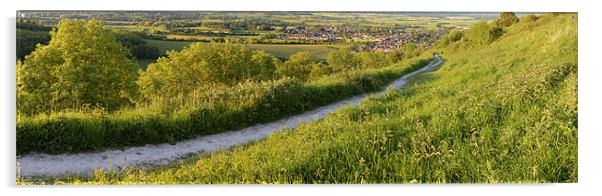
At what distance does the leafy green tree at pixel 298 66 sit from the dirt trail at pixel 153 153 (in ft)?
1.82

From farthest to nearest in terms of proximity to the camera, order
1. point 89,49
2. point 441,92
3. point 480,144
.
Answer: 1. point 441,92
2. point 89,49
3. point 480,144

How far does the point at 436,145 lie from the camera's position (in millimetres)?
5223

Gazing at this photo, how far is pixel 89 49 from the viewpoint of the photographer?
5996mm

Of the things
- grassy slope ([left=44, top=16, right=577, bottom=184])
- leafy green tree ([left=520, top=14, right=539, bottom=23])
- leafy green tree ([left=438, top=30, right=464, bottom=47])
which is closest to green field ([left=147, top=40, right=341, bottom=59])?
grassy slope ([left=44, top=16, right=577, bottom=184])

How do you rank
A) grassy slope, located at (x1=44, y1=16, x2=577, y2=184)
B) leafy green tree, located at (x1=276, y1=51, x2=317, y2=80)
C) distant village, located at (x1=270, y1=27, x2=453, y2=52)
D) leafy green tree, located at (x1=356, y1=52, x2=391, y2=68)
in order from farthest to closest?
leafy green tree, located at (x1=356, y1=52, x2=391, y2=68) < leafy green tree, located at (x1=276, y1=51, x2=317, y2=80) < distant village, located at (x1=270, y1=27, x2=453, y2=52) < grassy slope, located at (x1=44, y1=16, x2=577, y2=184)

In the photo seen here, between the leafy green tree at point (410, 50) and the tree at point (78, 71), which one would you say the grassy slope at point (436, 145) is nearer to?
the leafy green tree at point (410, 50)

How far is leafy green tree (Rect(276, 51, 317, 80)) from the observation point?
21.5 ft

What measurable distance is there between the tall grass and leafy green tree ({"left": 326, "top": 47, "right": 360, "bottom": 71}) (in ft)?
0.74

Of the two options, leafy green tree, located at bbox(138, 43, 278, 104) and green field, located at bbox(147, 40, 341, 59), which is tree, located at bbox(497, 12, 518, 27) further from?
leafy green tree, located at bbox(138, 43, 278, 104)

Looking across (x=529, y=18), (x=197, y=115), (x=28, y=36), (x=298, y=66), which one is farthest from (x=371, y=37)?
(x=28, y=36)
